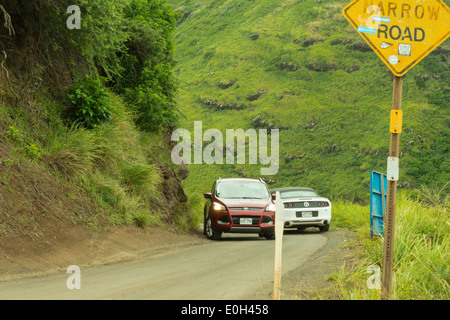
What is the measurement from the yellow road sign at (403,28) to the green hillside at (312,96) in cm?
4601

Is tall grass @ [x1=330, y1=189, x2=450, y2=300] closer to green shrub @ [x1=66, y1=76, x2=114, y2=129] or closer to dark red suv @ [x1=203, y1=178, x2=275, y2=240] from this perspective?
dark red suv @ [x1=203, y1=178, x2=275, y2=240]

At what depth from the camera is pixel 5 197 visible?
11.3 metres

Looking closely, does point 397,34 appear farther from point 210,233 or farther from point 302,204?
point 302,204

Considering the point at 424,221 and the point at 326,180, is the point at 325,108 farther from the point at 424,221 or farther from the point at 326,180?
the point at 424,221

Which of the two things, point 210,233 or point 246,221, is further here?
point 210,233

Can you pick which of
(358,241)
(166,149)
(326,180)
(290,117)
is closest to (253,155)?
(290,117)

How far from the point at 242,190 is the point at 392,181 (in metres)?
12.6

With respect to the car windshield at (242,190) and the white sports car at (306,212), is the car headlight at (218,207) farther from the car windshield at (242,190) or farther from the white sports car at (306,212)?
the white sports car at (306,212)

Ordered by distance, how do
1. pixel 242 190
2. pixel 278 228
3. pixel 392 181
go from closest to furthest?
1. pixel 278 228
2. pixel 392 181
3. pixel 242 190

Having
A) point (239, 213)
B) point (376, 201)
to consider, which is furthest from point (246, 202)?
point (376, 201)

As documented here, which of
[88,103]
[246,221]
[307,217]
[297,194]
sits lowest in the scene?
[307,217]

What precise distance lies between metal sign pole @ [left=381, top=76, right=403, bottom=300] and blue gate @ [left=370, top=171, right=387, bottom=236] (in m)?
5.58

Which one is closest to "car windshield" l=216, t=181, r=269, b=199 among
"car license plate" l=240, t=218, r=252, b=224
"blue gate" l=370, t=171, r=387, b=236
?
"car license plate" l=240, t=218, r=252, b=224

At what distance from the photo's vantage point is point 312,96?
73.8 meters
